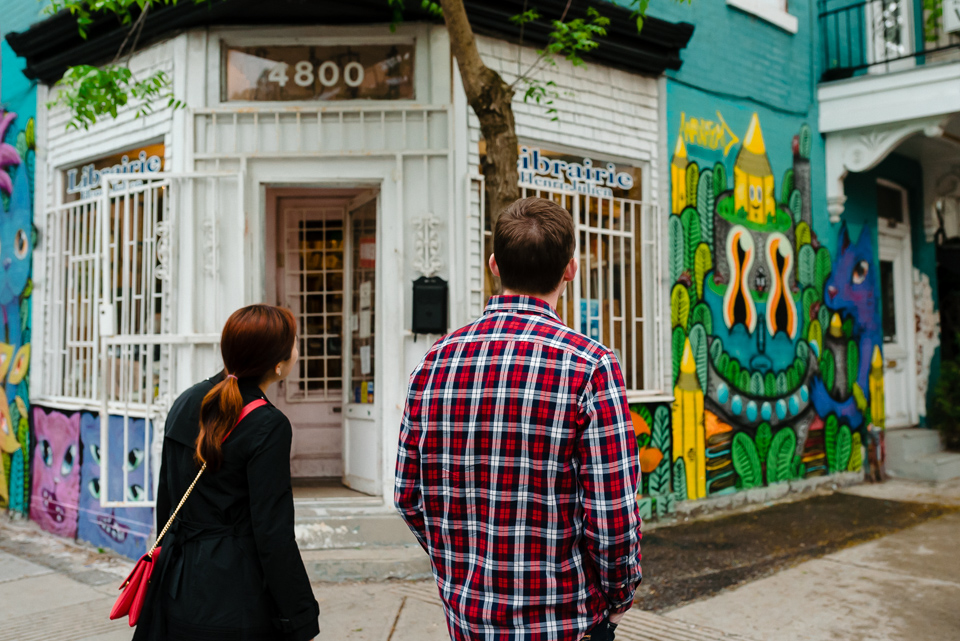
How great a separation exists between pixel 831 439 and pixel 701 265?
9.36 ft

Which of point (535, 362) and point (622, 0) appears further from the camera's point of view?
point (622, 0)

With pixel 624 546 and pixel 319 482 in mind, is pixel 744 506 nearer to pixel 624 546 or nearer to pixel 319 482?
pixel 319 482

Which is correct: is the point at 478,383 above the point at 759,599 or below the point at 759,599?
above

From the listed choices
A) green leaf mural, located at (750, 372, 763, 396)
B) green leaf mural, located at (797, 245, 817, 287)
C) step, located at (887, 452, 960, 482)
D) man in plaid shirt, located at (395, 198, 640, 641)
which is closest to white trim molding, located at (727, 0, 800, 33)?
green leaf mural, located at (797, 245, 817, 287)

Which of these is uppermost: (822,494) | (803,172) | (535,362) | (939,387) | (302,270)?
(803,172)

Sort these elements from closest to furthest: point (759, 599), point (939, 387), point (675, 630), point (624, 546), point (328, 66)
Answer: point (624, 546) < point (675, 630) < point (759, 599) < point (328, 66) < point (939, 387)

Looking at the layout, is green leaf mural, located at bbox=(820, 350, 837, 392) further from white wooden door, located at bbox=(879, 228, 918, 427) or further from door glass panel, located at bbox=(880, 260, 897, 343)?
door glass panel, located at bbox=(880, 260, 897, 343)

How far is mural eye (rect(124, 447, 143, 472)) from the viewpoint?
6.09m

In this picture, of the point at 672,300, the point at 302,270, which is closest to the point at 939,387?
the point at 672,300

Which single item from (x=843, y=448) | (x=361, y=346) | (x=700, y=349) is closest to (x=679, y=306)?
(x=700, y=349)

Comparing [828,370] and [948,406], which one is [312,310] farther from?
[948,406]

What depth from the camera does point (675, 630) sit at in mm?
4422

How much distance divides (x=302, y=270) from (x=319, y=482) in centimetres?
194

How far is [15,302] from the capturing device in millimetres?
7605
